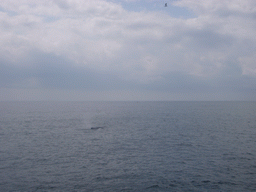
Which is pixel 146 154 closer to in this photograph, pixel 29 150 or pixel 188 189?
pixel 188 189

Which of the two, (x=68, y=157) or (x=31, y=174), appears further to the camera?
(x=68, y=157)

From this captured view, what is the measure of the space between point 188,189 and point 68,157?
2130cm

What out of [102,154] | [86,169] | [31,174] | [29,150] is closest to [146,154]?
[102,154]

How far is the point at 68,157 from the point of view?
38.2 metres

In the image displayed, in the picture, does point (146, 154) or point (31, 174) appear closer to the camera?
point (31, 174)

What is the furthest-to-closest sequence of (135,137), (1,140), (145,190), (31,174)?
1. (135,137)
2. (1,140)
3. (31,174)
4. (145,190)

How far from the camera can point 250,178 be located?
93.7ft

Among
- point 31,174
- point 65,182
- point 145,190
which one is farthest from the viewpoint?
point 31,174

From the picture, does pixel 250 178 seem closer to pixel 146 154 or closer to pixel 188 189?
pixel 188 189

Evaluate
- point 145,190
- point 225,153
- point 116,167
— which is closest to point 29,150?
point 116,167

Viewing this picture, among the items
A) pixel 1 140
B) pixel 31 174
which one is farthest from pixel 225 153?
pixel 1 140

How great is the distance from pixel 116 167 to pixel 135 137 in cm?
2337

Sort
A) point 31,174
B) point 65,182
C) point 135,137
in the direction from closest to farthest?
point 65,182 < point 31,174 < point 135,137

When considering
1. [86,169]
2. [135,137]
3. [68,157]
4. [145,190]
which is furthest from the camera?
[135,137]
